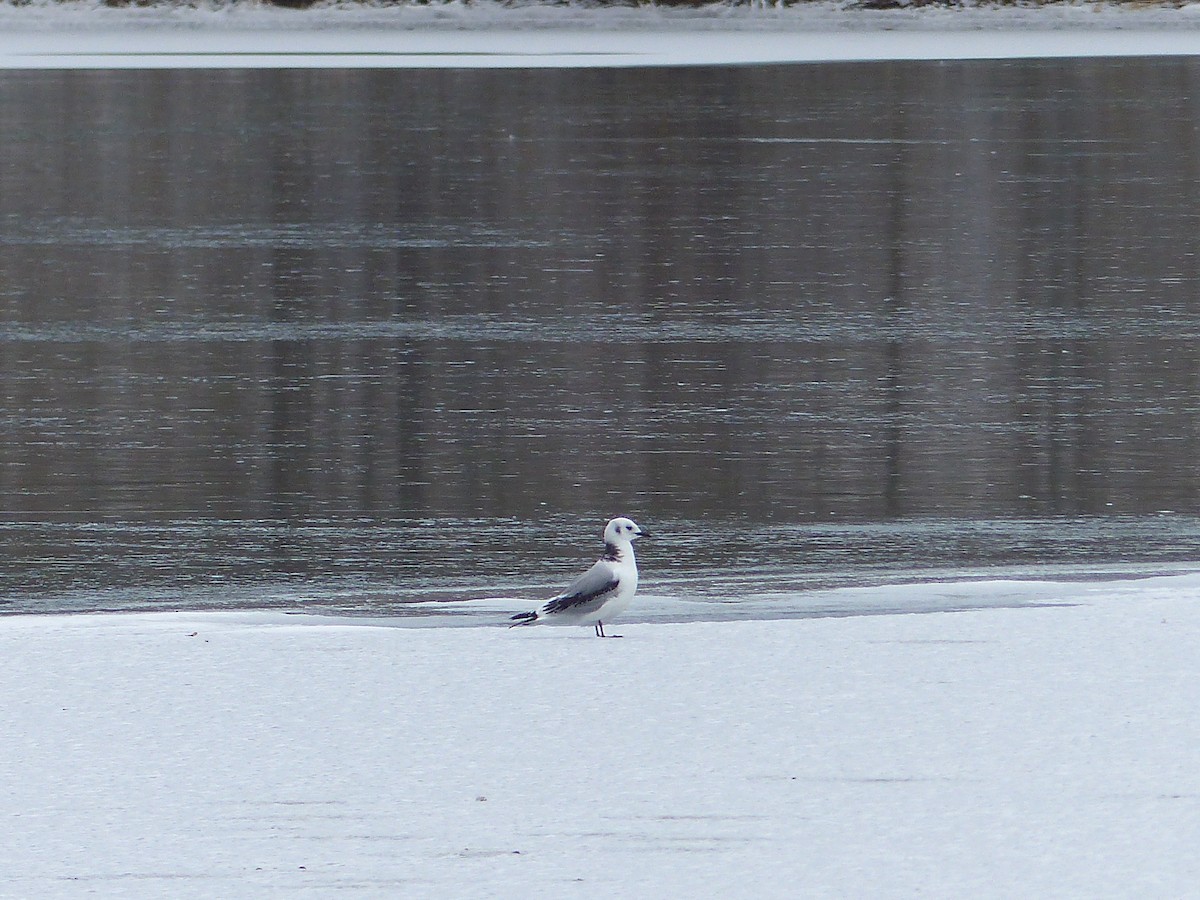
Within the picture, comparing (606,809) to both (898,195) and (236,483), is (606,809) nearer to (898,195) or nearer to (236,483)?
(236,483)

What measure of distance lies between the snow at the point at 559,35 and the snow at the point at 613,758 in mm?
25266

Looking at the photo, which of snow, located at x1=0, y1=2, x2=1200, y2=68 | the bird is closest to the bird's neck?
the bird

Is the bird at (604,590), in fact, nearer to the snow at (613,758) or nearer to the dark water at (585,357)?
the snow at (613,758)

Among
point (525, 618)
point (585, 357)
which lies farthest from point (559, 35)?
point (525, 618)

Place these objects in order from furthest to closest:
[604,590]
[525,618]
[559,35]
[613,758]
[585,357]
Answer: [559,35] → [585,357] → [525,618] → [604,590] → [613,758]

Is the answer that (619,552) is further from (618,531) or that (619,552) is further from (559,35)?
(559,35)

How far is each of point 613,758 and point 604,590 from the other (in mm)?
1073

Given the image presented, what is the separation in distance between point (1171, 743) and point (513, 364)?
631 cm

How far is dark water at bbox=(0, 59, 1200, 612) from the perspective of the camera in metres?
7.39

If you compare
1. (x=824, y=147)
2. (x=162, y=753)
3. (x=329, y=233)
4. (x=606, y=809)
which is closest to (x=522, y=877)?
(x=606, y=809)

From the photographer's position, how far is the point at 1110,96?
24703mm

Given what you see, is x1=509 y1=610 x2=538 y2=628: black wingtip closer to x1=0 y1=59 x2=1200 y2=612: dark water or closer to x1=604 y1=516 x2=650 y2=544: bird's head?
x1=604 y1=516 x2=650 y2=544: bird's head

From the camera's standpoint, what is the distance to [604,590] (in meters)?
5.57

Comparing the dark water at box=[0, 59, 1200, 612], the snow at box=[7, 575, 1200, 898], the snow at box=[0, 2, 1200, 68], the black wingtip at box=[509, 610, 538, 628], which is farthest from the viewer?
the snow at box=[0, 2, 1200, 68]
